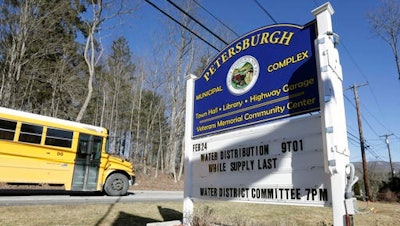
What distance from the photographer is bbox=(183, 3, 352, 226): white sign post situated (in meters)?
3.94

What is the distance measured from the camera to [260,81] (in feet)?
16.8

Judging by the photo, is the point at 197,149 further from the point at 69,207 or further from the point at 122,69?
the point at 122,69

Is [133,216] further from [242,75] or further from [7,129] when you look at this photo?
[7,129]

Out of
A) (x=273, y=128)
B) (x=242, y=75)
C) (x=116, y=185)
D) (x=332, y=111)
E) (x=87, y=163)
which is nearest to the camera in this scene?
(x=332, y=111)

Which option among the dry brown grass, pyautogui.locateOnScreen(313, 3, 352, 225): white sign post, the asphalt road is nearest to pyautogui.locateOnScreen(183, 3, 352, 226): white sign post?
pyautogui.locateOnScreen(313, 3, 352, 225): white sign post

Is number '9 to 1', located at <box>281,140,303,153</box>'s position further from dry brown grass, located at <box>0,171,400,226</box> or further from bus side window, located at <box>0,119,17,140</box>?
bus side window, located at <box>0,119,17,140</box>

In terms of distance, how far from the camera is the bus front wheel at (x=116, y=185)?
12109 mm

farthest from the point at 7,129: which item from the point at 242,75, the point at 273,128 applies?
the point at 273,128

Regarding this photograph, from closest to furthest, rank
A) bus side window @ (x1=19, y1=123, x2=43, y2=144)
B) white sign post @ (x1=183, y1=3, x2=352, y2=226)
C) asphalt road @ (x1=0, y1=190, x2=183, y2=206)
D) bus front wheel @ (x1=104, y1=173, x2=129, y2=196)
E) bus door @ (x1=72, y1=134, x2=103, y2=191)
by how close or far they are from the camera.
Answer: white sign post @ (x1=183, y1=3, x2=352, y2=226)
asphalt road @ (x1=0, y1=190, x2=183, y2=206)
bus side window @ (x1=19, y1=123, x2=43, y2=144)
bus door @ (x1=72, y1=134, x2=103, y2=191)
bus front wheel @ (x1=104, y1=173, x2=129, y2=196)

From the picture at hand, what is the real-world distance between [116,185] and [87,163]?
1.61 meters

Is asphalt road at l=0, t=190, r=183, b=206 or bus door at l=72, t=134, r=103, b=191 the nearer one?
asphalt road at l=0, t=190, r=183, b=206

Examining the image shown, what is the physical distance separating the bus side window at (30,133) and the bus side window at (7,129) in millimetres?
265

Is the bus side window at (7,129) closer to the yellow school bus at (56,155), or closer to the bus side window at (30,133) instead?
the yellow school bus at (56,155)

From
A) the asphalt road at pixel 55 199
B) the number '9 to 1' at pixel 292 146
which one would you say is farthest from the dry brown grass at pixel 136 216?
the number '9 to 1' at pixel 292 146
